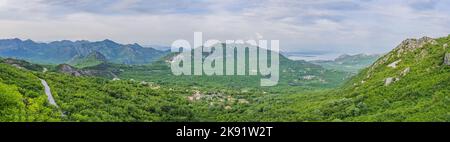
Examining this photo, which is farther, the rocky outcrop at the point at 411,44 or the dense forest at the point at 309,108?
the rocky outcrop at the point at 411,44

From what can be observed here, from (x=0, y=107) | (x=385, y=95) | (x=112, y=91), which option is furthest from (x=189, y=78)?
(x=0, y=107)

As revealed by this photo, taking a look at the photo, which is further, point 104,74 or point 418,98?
point 104,74

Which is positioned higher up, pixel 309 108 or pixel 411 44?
pixel 411 44

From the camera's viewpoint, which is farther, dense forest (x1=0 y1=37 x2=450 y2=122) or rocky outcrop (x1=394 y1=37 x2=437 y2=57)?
rocky outcrop (x1=394 y1=37 x2=437 y2=57)

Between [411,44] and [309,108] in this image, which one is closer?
[309,108]

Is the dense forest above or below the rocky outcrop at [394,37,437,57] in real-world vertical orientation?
below

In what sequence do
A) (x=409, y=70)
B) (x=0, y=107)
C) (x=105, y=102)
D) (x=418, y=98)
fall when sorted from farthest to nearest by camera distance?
(x=409, y=70) → (x=105, y=102) → (x=418, y=98) → (x=0, y=107)

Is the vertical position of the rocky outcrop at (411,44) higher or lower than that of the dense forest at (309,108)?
higher
